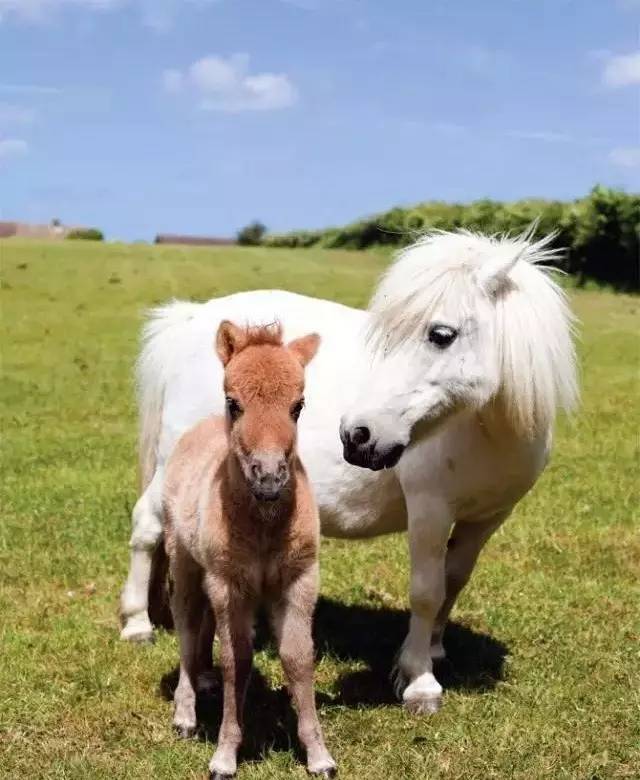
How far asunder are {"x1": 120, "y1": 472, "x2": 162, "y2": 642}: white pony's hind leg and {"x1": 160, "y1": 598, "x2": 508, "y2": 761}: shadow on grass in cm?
63

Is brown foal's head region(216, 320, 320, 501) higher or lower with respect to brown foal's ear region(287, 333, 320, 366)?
lower

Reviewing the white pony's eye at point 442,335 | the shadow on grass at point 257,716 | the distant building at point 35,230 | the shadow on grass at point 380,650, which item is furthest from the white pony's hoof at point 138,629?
the distant building at point 35,230

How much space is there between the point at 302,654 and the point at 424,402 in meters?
1.20

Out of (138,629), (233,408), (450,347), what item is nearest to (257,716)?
(138,629)

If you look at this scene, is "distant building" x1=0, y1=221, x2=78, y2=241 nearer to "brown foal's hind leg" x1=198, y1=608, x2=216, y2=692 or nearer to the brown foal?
"brown foal's hind leg" x1=198, y1=608, x2=216, y2=692

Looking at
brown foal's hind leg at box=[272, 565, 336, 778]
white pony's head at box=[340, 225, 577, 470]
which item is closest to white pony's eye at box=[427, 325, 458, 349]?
white pony's head at box=[340, 225, 577, 470]

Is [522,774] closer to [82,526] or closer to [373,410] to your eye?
[373,410]

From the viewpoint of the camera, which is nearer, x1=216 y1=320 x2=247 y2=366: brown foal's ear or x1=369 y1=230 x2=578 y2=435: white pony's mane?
x1=216 y1=320 x2=247 y2=366: brown foal's ear

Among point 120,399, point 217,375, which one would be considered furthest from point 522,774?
point 120,399

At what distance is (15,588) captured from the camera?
697 centimetres

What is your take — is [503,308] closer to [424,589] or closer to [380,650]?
[424,589]

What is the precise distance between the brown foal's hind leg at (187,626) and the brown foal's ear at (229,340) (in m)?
1.04

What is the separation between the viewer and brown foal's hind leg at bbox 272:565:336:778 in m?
4.20

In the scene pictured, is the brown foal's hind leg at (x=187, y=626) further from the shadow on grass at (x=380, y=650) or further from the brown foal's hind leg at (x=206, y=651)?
the shadow on grass at (x=380, y=650)
